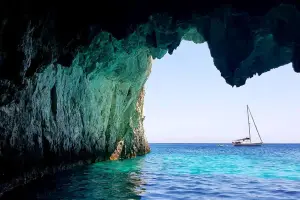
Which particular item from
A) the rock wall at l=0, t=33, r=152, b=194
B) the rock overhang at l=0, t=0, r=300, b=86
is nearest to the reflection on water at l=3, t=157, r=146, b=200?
the rock wall at l=0, t=33, r=152, b=194

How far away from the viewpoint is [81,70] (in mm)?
20984

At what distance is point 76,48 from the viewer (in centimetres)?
1247

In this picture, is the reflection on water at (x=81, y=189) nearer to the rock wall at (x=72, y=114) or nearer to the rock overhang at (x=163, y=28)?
the rock wall at (x=72, y=114)

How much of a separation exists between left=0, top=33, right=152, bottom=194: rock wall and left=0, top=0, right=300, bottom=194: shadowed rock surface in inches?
2.6

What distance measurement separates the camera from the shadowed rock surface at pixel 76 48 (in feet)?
32.8

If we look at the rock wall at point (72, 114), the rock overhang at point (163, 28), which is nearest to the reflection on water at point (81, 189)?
the rock wall at point (72, 114)

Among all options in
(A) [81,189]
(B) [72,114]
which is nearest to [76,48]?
(A) [81,189]

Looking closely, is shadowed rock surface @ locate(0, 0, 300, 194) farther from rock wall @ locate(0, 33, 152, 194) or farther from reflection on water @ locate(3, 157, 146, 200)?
reflection on water @ locate(3, 157, 146, 200)

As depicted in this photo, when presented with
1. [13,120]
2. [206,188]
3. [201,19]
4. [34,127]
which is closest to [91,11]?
[201,19]

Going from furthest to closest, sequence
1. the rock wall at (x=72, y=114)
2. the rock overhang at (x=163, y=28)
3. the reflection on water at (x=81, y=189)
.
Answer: the rock wall at (x=72, y=114) → the reflection on water at (x=81, y=189) → the rock overhang at (x=163, y=28)

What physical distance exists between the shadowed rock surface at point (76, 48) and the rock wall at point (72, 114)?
0.07 meters

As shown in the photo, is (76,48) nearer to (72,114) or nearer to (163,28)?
(163,28)

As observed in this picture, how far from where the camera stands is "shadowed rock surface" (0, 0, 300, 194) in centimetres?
998

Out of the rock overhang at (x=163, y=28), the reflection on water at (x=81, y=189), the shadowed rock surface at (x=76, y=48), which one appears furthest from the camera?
the reflection on water at (x=81, y=189)
